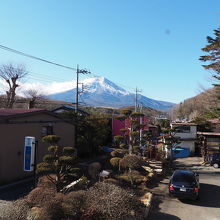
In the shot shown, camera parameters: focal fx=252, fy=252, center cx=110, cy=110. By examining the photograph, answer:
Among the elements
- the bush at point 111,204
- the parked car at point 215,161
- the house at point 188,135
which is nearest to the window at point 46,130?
the bush at point 111,204

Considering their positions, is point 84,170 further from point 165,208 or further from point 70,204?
point 70,204

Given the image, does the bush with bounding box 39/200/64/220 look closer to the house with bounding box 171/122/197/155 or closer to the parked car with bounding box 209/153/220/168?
the parked car with bounding box 209/153/220/168

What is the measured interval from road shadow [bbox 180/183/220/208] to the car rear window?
1.08 meters

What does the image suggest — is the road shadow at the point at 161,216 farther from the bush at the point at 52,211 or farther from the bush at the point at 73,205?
the bush at the point at 52,211

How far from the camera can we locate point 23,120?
15523 millimetres

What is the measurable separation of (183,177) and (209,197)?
201 cm

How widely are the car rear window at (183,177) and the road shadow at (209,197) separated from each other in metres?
1.08

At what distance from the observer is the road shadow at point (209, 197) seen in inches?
511

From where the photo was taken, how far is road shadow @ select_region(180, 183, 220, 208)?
42.6ft

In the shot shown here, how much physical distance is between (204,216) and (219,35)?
20470mm

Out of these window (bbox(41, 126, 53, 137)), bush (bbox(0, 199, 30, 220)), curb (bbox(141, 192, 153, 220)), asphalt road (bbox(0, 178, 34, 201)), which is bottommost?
curb (bbox(141, 192, 153, 220))

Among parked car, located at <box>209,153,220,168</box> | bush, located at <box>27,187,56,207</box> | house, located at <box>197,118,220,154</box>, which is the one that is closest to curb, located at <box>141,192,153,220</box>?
bush, located at <box>27,187,56,207</box>

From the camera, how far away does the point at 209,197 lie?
1430cm

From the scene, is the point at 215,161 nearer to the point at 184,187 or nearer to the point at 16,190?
the point at 184,187
